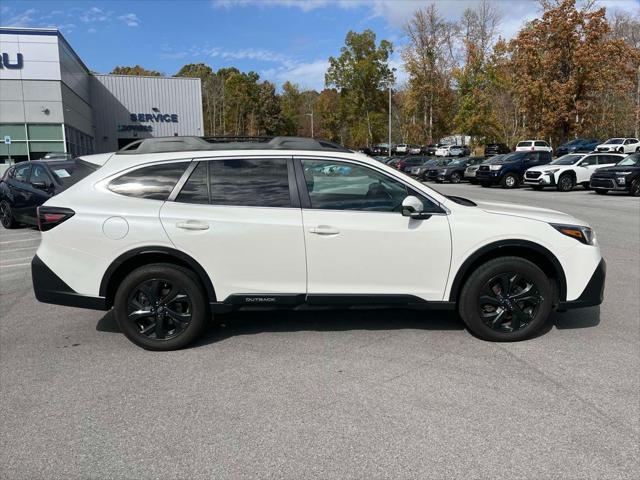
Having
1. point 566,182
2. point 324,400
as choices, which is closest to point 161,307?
point 324,400

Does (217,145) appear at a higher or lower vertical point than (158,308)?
higher

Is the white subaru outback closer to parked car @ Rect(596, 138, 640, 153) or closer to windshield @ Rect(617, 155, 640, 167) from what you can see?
windshield @ Rect(617, 155, 640, 167)

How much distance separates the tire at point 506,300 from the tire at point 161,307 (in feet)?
7.45

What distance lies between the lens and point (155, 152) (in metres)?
4.43

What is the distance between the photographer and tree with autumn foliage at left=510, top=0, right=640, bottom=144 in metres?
34.8

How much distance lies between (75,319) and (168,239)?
186 centimetres

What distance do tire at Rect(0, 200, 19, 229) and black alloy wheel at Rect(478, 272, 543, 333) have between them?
10699mm

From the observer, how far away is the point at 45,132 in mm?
28938

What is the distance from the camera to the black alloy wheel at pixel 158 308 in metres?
4.24

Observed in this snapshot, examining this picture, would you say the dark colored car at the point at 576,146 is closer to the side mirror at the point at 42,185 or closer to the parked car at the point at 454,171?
the parked car at the point at 454,171

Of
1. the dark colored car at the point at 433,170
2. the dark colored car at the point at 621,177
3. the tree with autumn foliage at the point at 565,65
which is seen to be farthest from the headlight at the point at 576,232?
the tree with autumn foliage at the point at 565,65

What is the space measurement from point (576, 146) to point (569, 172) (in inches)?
876

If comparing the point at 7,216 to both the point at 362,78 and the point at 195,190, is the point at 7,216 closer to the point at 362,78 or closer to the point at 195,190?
the point at 195,190

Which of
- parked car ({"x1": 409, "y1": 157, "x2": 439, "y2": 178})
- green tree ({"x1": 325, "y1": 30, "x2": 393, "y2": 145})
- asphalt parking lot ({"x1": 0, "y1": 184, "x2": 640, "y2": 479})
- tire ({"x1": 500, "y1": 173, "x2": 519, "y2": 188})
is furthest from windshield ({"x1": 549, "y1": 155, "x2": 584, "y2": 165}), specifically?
green tree ({"x1": 325, "y1": 30, "x2": 393, "y2": 145})
